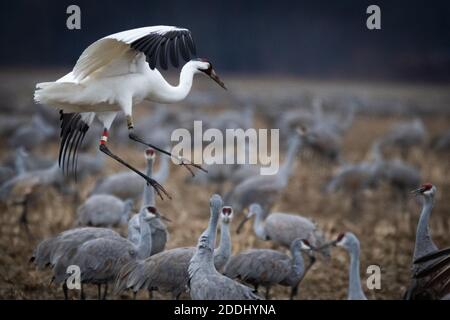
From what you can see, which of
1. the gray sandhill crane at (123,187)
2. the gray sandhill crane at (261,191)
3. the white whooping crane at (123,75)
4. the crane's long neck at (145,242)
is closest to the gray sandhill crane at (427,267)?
the white whooping crane at (123,75)

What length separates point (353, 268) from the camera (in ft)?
15.8

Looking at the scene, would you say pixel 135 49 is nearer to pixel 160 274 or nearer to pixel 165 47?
pixel 165 47

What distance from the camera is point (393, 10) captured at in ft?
57.9

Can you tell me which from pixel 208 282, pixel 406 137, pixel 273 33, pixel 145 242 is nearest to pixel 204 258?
pixel 208 282

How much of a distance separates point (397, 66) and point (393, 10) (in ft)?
5.03

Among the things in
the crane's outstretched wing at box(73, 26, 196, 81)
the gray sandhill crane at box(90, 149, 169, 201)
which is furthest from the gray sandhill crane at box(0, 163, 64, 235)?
the crane's outstretched wing at box(73, 26, 196, 81)

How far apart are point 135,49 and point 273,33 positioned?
21013mm

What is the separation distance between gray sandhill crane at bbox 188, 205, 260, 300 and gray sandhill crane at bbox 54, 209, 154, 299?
0.73 meters

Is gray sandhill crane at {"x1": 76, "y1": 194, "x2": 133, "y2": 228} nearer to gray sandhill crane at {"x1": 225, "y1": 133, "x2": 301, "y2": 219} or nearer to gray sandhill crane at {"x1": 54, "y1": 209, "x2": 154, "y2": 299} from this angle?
gray sandhill crane at {"x1": 54, "y1": 209, "x2": 154, "y2": 299}

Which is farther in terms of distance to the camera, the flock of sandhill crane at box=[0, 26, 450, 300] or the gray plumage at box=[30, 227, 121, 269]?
the gray plumage at box=[30, 227, 121, 269]

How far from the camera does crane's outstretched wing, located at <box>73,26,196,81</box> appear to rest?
14.1 feet

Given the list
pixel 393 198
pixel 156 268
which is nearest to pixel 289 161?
pixel 393 198

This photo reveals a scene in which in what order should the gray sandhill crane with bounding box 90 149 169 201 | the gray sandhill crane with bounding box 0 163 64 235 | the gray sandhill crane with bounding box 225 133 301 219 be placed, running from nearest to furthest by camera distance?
the gray sandhill crane with bounding box 0 163 64 235 < the gray sandhill crane with bounding box 90 149 169 201 < the gray sandhill crane with bounding box 225 133 301 219
